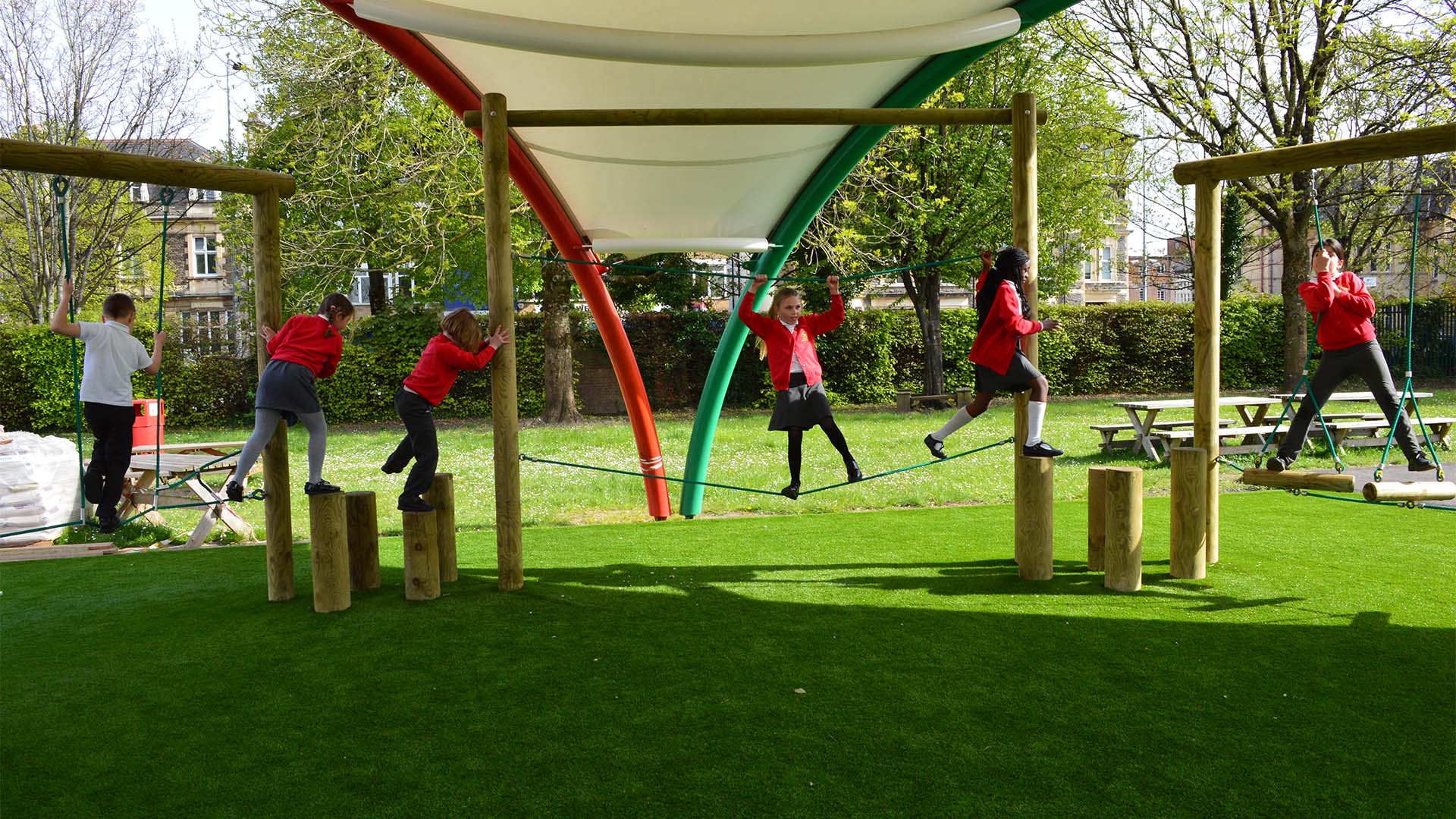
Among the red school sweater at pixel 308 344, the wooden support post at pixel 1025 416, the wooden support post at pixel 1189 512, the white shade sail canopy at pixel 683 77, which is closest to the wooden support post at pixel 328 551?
the red school sweater at pixel 308 344

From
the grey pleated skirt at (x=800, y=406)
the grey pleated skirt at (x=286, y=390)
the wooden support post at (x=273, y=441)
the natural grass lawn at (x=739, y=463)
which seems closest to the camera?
the grey pleated skirt at (x=286, y=390)

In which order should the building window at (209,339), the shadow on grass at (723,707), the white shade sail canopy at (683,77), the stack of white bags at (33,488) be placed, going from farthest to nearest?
the building window at (209,339)
the stack of white bags at (33,488)
the white shade sail canopy at (683,77)
the shadow on grass at (723,707)

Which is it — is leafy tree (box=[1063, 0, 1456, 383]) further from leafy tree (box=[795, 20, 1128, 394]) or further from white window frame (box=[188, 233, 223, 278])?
white window frame (box=[188, 233, 223, 278])

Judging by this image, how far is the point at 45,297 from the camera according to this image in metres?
19.7

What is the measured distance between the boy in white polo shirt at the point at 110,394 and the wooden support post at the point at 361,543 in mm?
1320

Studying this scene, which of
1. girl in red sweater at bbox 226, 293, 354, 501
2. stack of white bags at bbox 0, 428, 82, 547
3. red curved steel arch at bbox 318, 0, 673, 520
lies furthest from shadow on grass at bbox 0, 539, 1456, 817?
stack of white bags at bbox 0, 428, 82, 547

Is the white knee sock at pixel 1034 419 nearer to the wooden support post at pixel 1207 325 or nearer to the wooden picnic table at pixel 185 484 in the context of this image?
the wooden support post at pixel 1207 325

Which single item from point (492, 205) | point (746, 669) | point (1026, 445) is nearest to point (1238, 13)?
point (1026, 445)

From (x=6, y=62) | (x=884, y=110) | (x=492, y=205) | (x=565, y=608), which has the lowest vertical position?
(x=565, y=608)

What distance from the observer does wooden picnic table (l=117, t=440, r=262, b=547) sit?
8.43 meters

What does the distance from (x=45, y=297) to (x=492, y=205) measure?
59.4 feet

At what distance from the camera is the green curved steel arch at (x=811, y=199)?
19.6 feet

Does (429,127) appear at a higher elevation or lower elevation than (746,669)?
higher

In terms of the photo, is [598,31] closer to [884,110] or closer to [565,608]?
[884,110]
